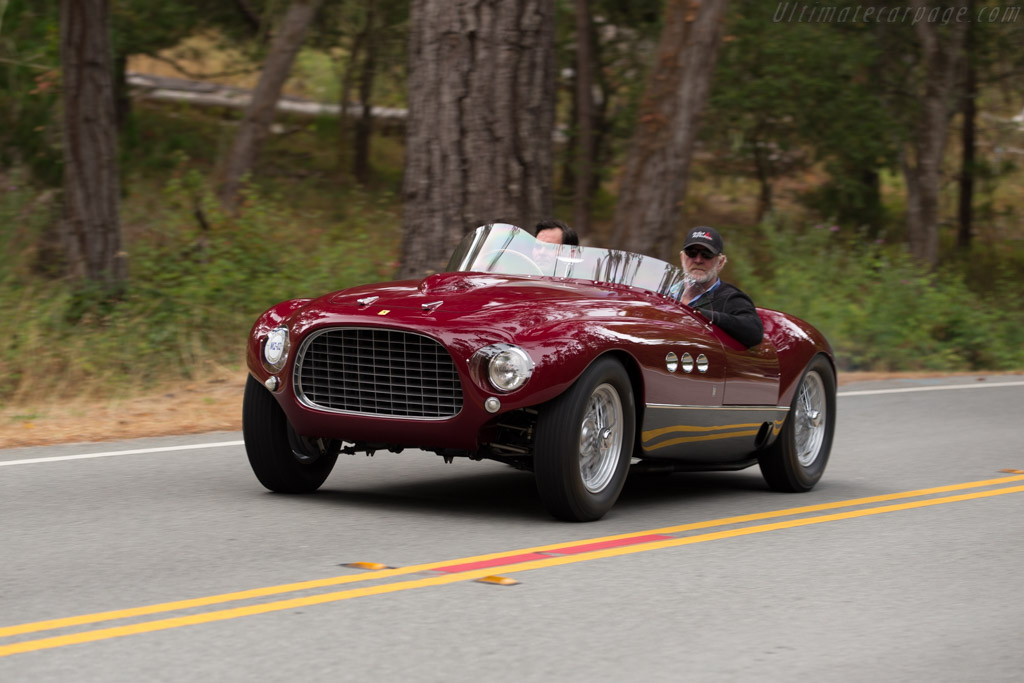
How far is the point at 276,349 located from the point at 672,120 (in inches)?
445

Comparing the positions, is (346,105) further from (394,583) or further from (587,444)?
(394,583)

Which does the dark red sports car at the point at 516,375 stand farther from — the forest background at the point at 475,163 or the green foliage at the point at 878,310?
the green foliage at the point at 878,310

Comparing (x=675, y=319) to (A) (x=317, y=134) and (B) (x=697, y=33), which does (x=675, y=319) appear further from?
(A) (x=317, y=134)

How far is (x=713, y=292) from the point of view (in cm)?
825

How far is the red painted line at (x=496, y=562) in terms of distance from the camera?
582 cm

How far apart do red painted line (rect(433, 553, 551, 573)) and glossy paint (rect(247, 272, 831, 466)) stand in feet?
2.45

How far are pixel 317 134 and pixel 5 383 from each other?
1241 inches

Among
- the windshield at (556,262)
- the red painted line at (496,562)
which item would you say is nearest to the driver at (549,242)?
the windshield at (556,262)

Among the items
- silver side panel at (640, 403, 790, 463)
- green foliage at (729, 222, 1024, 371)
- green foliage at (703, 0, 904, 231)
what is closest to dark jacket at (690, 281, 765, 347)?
silver side panel at (640, 403, 790, 463)

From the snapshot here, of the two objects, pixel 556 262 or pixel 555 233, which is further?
pixel 555 233

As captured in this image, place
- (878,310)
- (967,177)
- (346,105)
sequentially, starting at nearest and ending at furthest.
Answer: (878,310)
(967,177)
(346,105)

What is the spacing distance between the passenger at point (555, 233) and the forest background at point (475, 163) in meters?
3.50

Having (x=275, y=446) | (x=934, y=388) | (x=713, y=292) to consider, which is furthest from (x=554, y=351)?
(x=934, y=388)

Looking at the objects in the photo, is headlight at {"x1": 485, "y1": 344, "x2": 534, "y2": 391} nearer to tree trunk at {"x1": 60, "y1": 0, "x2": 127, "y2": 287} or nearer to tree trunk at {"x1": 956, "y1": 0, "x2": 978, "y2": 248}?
tree trunk at {"x1": 60, "y1": 0, "x2": 127, "y2": 287}
